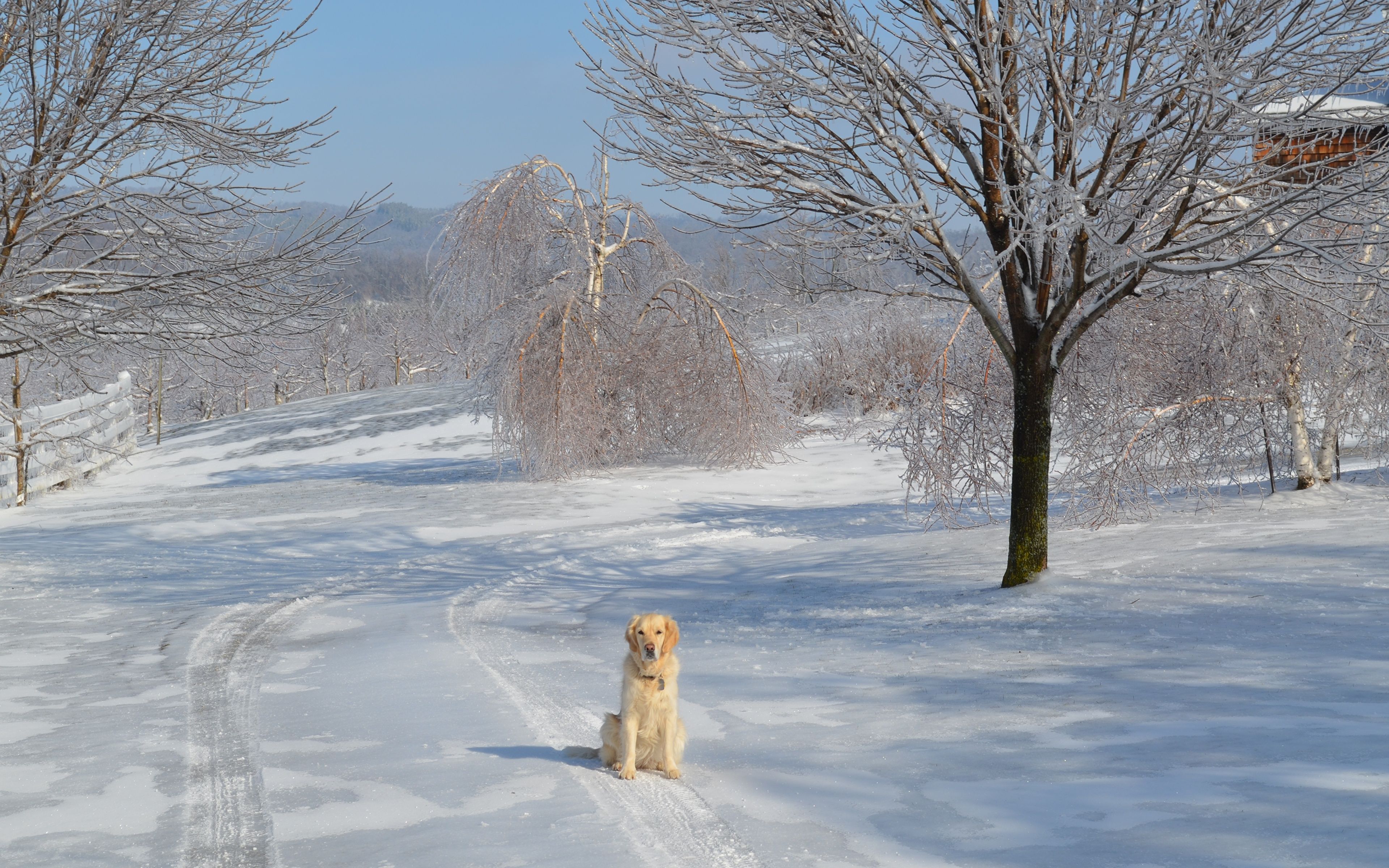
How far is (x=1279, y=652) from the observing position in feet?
18.1

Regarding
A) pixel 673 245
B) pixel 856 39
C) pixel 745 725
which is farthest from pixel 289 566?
pixel 673 245

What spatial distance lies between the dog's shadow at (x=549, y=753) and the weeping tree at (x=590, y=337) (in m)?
11.5

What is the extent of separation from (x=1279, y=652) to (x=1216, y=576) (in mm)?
1729

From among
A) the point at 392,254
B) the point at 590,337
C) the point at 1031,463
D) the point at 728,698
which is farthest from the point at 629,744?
the point at 392,254

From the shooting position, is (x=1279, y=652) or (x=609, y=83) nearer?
(x=1279, y=652)

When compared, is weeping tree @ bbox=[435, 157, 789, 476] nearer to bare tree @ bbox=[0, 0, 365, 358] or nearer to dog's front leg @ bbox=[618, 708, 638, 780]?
bare tree @ bbox=[0, 0, 365, 358]

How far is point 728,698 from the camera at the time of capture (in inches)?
227

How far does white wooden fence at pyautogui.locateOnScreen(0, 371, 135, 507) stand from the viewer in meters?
15.4

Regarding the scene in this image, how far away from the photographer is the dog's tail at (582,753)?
180 inches

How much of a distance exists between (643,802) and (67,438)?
10831 millimetres

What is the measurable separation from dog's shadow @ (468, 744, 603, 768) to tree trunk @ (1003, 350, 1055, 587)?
396 cm

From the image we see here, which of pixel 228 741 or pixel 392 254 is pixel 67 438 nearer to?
pixel 228 741

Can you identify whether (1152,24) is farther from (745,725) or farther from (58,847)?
(58,847)

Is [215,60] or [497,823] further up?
[215,60]
